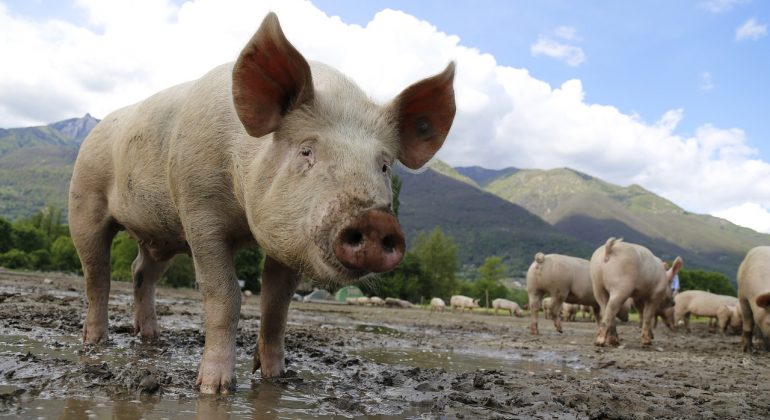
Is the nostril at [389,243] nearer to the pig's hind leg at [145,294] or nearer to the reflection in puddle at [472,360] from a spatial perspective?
the reflection in puddle at [472,360]

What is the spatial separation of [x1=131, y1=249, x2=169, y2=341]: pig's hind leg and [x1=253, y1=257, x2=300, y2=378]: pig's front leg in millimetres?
2104

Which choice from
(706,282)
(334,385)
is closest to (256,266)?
(334,385)

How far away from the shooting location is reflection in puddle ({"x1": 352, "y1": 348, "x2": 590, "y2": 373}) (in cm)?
602

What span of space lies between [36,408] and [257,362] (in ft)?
6.29

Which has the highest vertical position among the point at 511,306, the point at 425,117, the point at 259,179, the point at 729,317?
the point at 425,117

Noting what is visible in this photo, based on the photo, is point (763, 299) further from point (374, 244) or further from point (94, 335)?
point (94, 335)

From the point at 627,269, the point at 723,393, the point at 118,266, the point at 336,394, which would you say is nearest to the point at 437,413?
the point at 336,394

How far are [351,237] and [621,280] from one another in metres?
9.21

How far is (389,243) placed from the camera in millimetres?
2705

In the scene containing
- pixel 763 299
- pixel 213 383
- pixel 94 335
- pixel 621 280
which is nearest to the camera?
pixel 213 383

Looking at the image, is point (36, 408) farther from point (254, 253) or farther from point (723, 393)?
point (254, 253)

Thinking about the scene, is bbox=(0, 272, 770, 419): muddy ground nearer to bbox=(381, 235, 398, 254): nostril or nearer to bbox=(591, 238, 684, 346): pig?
bbox=(381, 235, 398, 254): nostril

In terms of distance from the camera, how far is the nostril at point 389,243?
269cm

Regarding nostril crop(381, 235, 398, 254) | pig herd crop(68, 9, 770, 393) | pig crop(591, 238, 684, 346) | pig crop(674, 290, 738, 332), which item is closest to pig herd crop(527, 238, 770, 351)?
pig crop(591, 238, 684, 346)
